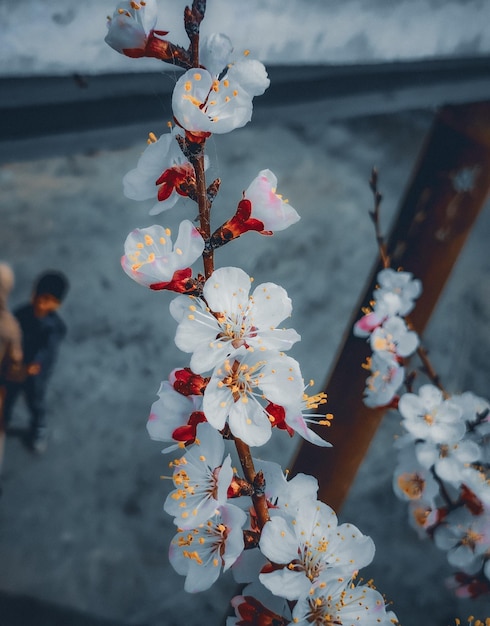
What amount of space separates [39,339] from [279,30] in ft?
5.38

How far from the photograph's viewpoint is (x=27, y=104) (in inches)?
38.8

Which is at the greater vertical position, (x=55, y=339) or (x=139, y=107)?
(x=139, y=107)

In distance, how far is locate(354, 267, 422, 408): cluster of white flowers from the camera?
1021 millimetres

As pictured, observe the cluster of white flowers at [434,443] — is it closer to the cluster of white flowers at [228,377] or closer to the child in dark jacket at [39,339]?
the cluster of white flowers at [228,377]

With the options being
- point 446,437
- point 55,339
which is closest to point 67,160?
point 55,339

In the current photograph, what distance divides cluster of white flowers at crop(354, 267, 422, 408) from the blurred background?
0.37 metres

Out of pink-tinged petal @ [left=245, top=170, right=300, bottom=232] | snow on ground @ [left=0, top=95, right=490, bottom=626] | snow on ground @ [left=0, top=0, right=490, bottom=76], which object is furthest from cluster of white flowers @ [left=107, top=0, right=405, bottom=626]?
snow on ground @ [left=0, top=95, right=490, bottom=626]

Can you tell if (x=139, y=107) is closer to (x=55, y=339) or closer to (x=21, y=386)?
(x=55, y=339)

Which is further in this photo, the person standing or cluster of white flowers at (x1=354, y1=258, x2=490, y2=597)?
the person standing

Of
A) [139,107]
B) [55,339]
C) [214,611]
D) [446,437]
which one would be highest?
[139,107]

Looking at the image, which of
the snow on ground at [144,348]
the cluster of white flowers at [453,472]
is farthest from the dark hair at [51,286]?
the cluster of white flowers at [453,472]

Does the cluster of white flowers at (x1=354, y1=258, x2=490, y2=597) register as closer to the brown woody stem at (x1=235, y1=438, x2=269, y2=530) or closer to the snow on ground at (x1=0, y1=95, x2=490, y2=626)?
the brown woody stem at (x1=235, y1=438, x2=269, y2=530)

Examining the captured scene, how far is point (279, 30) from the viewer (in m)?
0.94

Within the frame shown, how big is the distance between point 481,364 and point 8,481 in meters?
2.35
